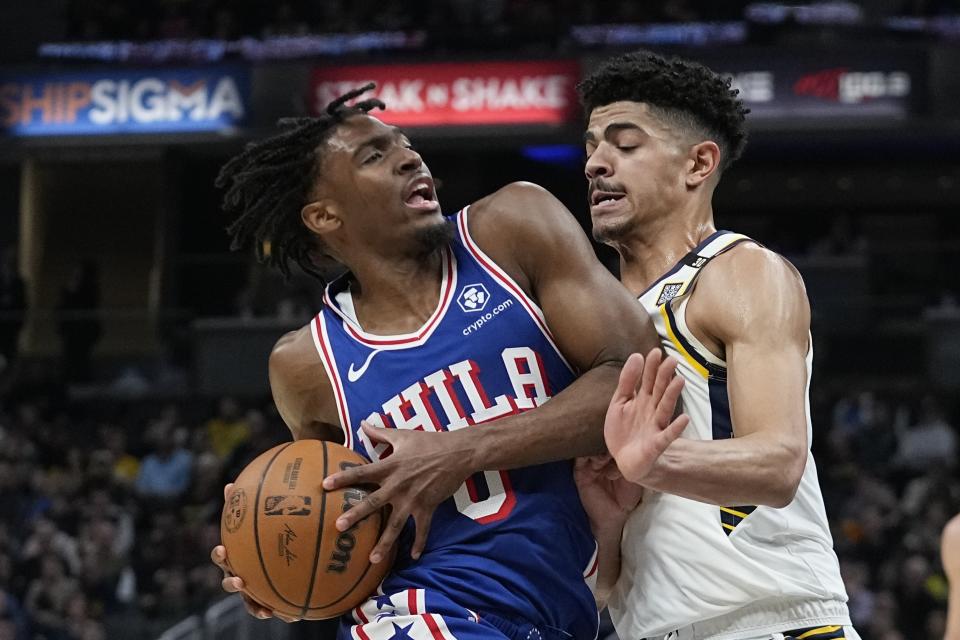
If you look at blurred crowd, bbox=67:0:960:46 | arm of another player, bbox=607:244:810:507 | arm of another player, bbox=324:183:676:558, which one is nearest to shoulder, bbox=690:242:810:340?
arm of another player, bbox=607:244:810:507

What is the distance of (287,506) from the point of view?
3.06 metres

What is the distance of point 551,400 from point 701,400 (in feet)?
1.10

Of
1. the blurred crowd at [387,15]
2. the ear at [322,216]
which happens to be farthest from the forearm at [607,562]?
the blurred crowd at [387,15]

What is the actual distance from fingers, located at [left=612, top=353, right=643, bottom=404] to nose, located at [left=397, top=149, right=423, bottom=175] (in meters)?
0.99

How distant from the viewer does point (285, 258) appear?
3721 millimetres

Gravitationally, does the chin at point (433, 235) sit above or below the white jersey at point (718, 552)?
above

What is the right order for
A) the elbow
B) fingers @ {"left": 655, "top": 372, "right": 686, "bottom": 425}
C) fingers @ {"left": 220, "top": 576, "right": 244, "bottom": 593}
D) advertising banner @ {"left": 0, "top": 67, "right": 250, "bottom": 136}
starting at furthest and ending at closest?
advertising banner @ {"left": 0, "top": 67, "right": 250, "bottom": 136}, fingers @ {"left": 220, "top": 576, "right": 244, "bottom": 593}, the elbow, fingers @ {"left": 655, "top": 372, "right": 686, "bottom": 425}

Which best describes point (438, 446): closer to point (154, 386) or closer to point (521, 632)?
point (521, 632)

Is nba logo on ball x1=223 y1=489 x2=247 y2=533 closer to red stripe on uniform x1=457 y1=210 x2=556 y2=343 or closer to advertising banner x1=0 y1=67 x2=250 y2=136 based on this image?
red stripe on uniform x1=457 y1=210 x2=556 y2=343

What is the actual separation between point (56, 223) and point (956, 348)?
37.6ft

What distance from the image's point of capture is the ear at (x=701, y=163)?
3.45 metres

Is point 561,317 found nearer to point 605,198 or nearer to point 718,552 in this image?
point 605,198

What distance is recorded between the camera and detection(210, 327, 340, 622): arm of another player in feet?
11.2

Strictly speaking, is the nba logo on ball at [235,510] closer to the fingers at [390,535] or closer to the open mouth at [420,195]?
the fingers at [390,535]
